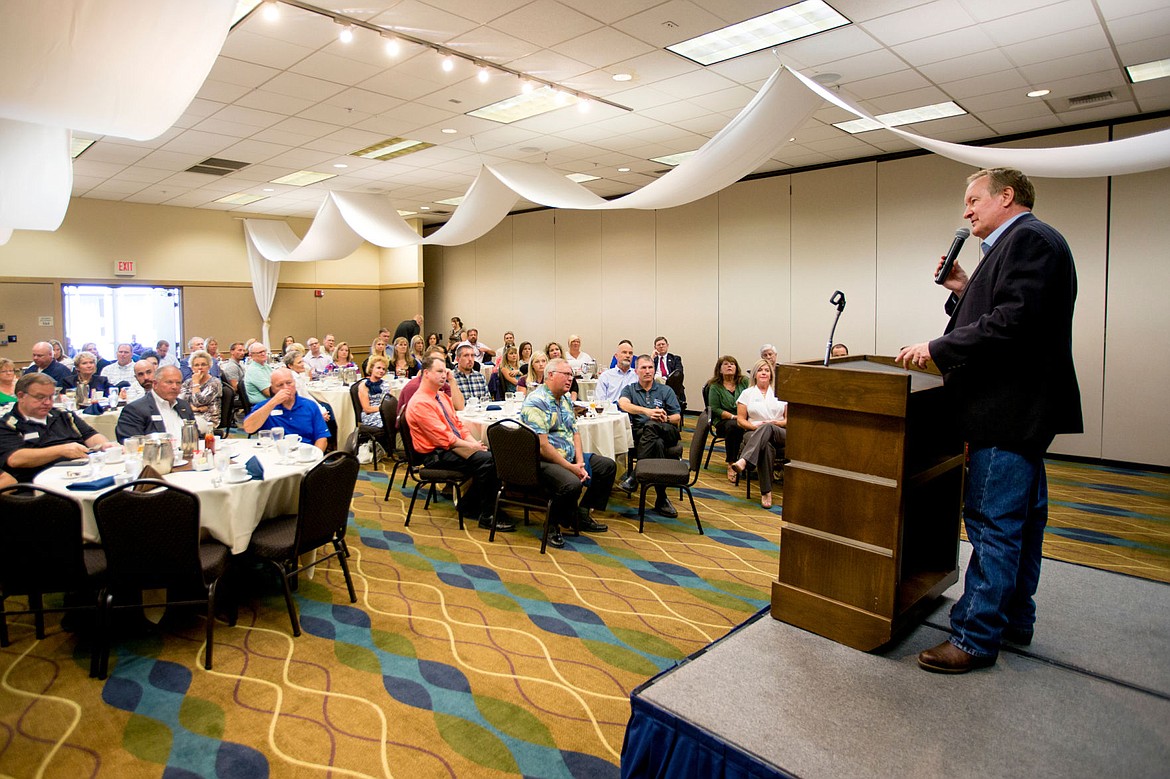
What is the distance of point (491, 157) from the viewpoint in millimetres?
9508

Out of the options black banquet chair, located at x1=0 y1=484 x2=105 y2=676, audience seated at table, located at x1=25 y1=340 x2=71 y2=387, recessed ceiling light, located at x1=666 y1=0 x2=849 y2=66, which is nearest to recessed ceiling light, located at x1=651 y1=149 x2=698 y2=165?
recessed ceiling light, located at x1=666 y1=0 x2=849 y2=66

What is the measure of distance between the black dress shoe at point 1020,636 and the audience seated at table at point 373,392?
19.8ft

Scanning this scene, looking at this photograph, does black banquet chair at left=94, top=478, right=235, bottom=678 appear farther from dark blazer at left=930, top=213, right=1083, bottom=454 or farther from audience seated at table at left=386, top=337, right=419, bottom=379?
audience seated at table at left=386, top=337, right=419, bottom=379

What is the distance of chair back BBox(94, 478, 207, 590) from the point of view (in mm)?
3137

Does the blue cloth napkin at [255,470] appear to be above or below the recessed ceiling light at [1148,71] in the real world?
below

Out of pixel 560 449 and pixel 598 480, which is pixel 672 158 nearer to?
pixel 598 480

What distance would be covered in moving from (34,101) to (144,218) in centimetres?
1224

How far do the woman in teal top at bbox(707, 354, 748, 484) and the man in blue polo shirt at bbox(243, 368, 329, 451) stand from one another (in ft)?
12.3

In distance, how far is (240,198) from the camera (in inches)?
504

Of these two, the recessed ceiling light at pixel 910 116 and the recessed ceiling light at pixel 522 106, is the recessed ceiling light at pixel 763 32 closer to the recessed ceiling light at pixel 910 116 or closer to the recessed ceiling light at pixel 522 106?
the recessed ceiling light at pixel 522 106

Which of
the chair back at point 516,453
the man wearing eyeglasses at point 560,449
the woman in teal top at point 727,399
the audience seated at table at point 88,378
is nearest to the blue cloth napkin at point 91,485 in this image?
the chair back at point 516,453

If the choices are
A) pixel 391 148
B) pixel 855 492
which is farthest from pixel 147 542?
pixel 391 148

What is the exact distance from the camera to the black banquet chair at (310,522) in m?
3.65

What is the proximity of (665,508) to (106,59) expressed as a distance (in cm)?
485
